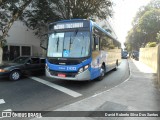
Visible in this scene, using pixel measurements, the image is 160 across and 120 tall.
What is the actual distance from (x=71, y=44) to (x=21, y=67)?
4.05 metres

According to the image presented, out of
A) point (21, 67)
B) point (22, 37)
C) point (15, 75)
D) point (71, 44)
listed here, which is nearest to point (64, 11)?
point (22, 37)

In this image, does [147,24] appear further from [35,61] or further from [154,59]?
[35,61]

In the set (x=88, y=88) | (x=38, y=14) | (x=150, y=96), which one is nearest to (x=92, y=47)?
(x=88, y=88)

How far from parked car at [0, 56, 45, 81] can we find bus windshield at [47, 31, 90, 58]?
298cm

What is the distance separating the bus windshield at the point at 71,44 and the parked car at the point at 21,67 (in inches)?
117

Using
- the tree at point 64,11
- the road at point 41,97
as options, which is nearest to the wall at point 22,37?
the tree at point 64,11

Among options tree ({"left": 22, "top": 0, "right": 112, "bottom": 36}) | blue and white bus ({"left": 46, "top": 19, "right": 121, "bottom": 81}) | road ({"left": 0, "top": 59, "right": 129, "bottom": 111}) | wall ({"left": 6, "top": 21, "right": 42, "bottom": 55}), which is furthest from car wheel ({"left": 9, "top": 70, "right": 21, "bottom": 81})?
wall ({"left": 6, "top": 21, "right": 42, "bottom": 55})

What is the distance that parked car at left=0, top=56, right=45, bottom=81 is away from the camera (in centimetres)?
1046

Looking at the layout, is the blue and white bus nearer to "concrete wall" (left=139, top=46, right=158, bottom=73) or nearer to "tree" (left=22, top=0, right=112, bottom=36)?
"concrete wall" (left=139, top=46, right=158, bottom=73)

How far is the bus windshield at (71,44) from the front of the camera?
870 cm

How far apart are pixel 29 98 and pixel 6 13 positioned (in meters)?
11.5

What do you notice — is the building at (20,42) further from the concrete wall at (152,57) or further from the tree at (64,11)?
the concrete wall at (152,57)

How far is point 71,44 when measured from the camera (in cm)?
878

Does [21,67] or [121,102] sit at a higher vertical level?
[21,67]
